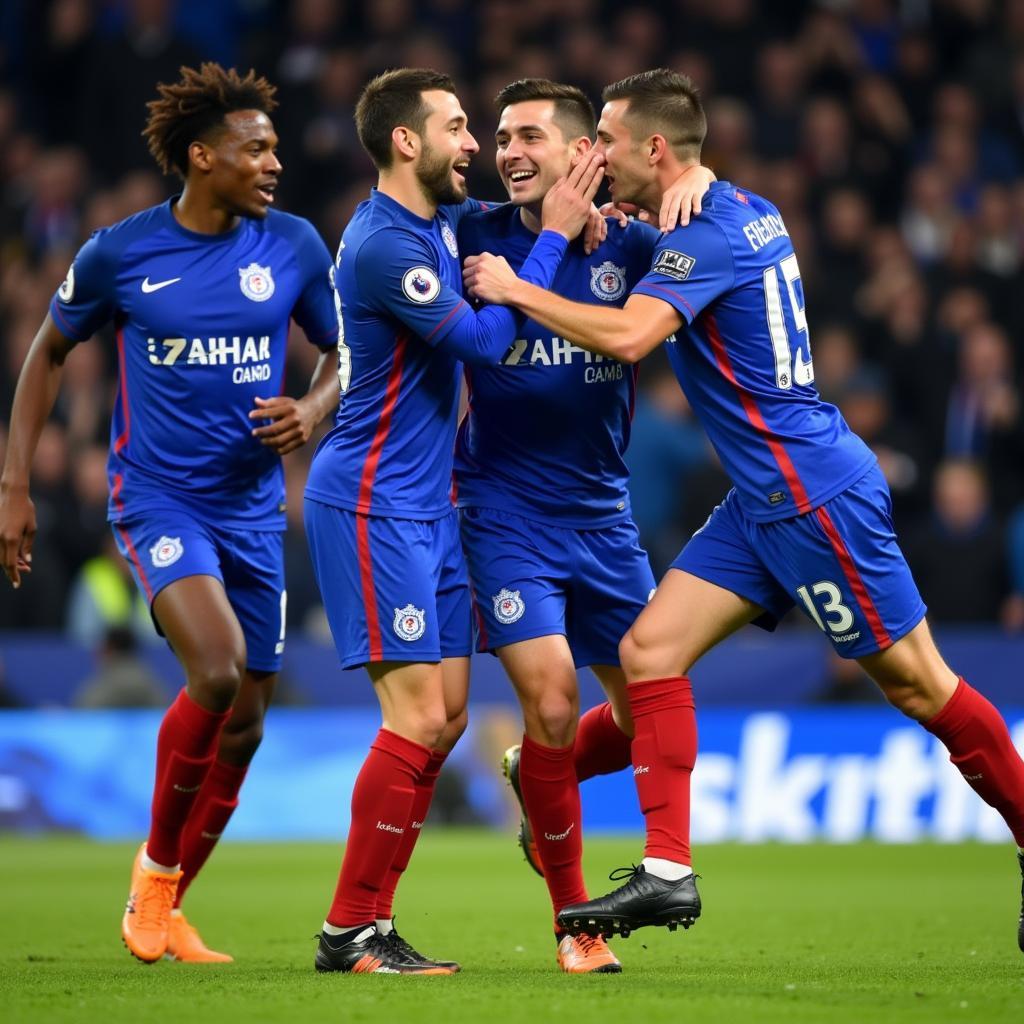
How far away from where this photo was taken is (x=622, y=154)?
594cm

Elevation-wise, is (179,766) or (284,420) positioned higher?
(284,420)

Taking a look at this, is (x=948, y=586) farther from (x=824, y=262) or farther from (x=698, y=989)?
(x=698, y=989)

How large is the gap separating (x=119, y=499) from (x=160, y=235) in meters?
0.96

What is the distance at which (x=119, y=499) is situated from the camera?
6.62m

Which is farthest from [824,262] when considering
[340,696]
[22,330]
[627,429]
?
[627,429]

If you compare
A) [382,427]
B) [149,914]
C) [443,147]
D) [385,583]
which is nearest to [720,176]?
[443,147]

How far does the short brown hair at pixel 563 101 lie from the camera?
6063mm

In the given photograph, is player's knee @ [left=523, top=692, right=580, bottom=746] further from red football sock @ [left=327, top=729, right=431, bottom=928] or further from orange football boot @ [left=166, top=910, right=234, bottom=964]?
orange football boot @ [left=166, top=910, right=234, bottom=964]

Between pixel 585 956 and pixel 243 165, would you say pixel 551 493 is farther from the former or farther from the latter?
pixel 243 165

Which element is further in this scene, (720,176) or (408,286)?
(720,176)

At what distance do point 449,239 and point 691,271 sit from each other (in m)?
0.84

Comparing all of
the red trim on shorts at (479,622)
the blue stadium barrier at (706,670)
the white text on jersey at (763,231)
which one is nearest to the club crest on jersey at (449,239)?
the white text on jersey at (763,231)

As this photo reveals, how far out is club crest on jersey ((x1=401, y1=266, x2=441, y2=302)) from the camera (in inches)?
223

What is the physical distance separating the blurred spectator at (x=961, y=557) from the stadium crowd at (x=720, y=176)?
0.05ft
